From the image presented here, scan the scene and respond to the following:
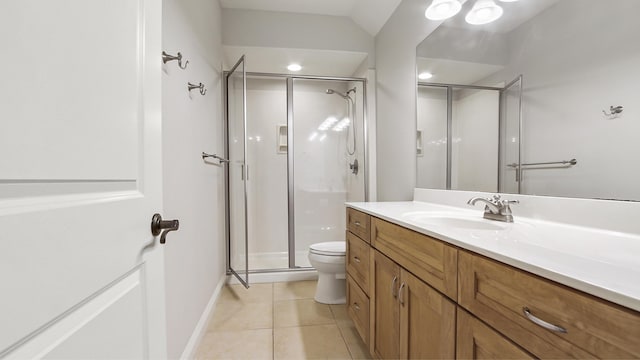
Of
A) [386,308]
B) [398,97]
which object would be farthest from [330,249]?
[398,97]

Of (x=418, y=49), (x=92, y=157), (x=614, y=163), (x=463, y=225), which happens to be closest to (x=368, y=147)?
(x=418, y=49)

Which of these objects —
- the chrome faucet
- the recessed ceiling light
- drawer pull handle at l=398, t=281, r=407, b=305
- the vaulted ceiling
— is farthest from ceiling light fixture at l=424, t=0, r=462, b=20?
drawer pull handle at l=398, t=281, r=407, b=305

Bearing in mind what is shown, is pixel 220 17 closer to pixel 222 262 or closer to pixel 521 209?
pixel 222 262

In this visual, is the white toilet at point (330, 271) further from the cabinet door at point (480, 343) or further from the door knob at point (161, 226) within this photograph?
the door knob at point (161, 226)

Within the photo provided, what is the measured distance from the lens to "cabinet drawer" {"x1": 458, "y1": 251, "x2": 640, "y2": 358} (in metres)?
0.43

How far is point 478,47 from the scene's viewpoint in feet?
4.82

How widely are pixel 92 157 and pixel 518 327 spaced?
0.96m

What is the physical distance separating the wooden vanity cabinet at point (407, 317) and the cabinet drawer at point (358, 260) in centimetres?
12

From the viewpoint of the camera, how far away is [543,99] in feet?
3.60

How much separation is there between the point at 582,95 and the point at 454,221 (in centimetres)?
68

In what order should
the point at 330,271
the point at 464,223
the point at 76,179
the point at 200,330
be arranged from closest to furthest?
the point at 76,179
the point at 464,223
the point at 200,330
the point at 330,271

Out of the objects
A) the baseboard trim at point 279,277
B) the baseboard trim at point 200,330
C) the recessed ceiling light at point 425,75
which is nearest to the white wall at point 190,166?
the baseboard trim at point 200,330

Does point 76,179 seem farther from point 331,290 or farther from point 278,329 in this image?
point 331,290

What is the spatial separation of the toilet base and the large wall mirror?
1175mm
